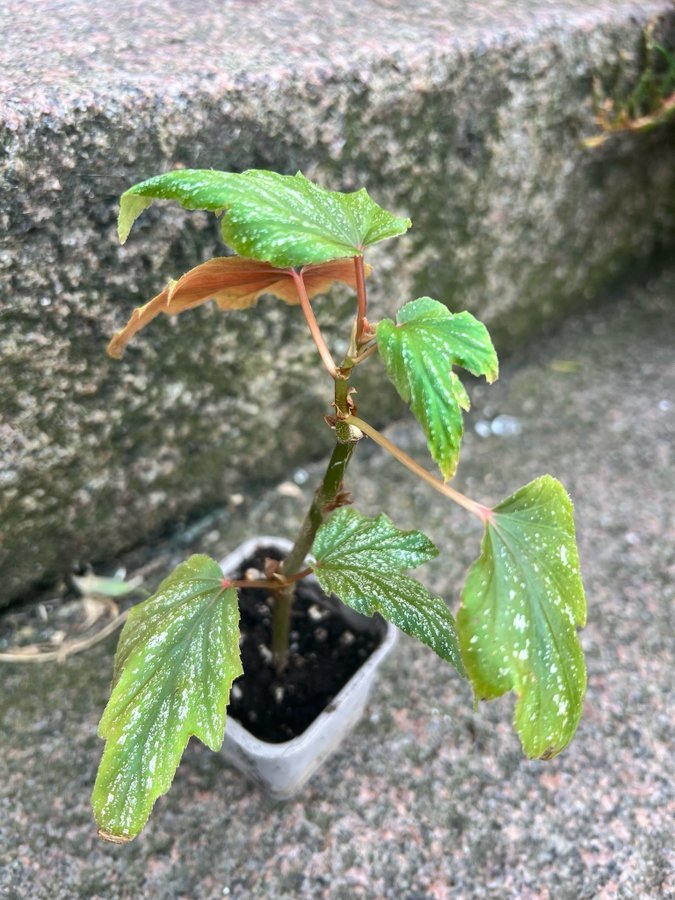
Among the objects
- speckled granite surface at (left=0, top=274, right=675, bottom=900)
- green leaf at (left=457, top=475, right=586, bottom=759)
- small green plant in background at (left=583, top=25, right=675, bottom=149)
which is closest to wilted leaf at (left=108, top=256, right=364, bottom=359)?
green leaf at (left=457, top=475, right=586, bottom=759)

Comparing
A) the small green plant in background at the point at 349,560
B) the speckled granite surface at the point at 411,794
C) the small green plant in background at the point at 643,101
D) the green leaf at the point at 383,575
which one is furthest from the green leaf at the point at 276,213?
the small green plant in background at the point at 643,101

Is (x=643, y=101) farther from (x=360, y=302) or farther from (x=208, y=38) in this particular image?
(x=360, y=302)

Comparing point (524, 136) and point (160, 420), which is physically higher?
point (524, 136)

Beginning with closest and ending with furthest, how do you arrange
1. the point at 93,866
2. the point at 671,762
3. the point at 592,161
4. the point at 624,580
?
the point at 93,866 → the point at 671,762 → the point at 624,580 → the point at 592,161

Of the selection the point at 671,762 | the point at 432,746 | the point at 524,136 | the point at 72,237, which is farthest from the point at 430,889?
the point at 524,136

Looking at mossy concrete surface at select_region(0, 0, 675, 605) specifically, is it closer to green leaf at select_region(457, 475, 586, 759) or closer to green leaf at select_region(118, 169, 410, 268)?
green leaf at select_region(118, 169, 410, 268)

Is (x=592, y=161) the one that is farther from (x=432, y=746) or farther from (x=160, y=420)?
(x=432, y=746)
